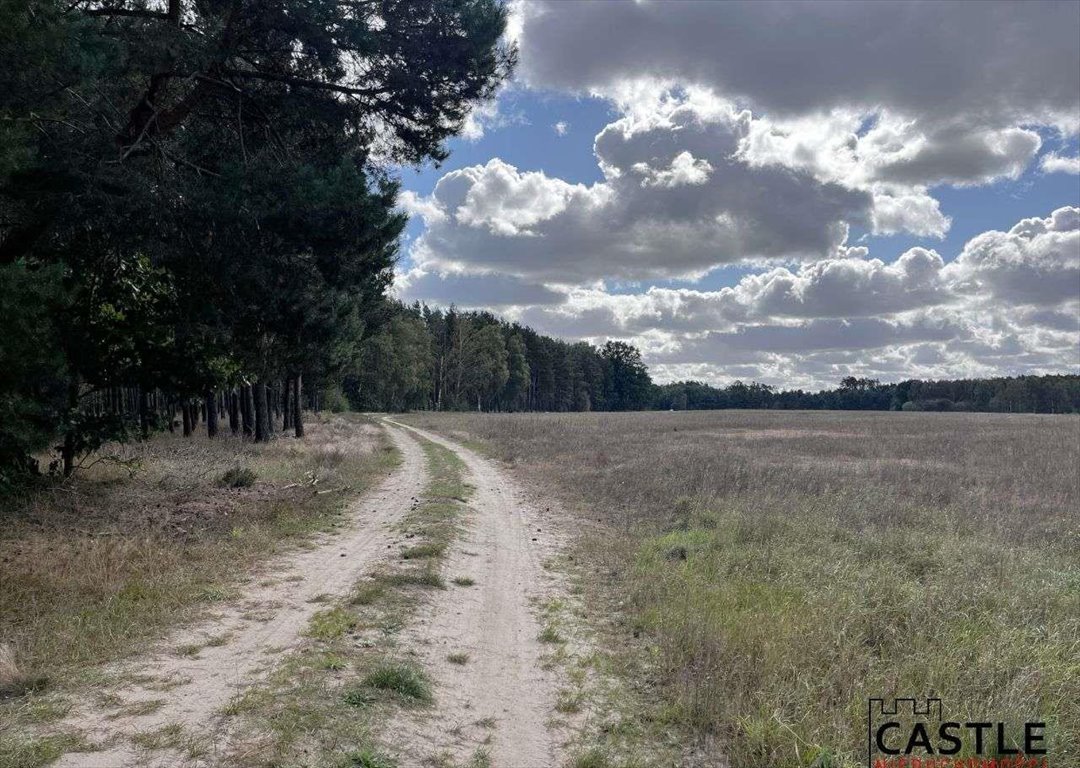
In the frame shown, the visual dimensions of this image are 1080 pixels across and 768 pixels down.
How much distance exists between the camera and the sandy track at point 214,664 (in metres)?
4.41

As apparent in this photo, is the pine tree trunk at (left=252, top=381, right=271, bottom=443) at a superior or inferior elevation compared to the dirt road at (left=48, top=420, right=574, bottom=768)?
superior

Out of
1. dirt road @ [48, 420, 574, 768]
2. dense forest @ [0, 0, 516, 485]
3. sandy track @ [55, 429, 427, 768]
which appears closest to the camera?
sandy track @ [55, 429, 427, 768]

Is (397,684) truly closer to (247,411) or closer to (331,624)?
(331,624)

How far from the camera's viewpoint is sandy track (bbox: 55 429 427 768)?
14.5 ft

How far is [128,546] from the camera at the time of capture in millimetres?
8859

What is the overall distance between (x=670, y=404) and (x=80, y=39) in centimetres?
17521

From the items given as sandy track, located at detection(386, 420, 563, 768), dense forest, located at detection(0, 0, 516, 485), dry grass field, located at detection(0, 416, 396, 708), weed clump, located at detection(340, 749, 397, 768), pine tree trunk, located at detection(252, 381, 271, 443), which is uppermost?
dense forest, located at detection(0, 0, 516, 485)

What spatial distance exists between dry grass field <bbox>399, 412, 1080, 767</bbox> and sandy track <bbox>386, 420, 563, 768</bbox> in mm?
740

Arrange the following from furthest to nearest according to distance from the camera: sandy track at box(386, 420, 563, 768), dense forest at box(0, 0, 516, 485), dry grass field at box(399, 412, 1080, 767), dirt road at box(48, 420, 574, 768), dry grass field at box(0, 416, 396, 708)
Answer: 1. dense forest at box(0, 0, 516, 485)
2. dry grass field at box(0, 416, 396, 708)
3. dry grass field at box(399, 412, 1080, 767)
4. sandy track at box(386, 420, 563, 768)
5. dirt road at box(48, 420, 574, 768)

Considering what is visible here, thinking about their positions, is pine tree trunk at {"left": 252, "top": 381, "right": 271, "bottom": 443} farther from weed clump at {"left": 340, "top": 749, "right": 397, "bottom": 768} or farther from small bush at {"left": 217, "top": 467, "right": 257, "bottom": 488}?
weed clump at {"left": 340, "top": 749, "right": 397, "bottom": 768}

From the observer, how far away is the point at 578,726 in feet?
16.6

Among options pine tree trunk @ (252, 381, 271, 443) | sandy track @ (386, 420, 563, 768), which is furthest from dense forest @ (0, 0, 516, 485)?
pine tree trunk @ (252, 381, 271, 443)

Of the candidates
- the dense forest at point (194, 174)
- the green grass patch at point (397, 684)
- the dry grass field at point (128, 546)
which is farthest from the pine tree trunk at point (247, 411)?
the green grass patch at point (397, 684)

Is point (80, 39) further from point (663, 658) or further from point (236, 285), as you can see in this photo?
point (663, 658)
